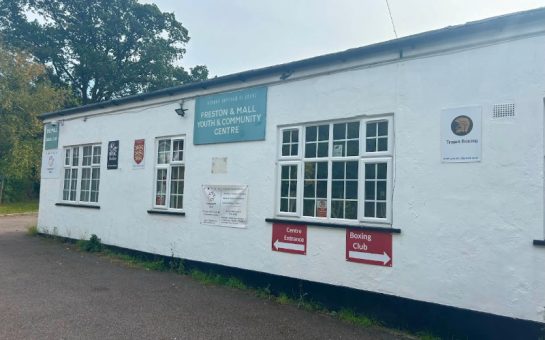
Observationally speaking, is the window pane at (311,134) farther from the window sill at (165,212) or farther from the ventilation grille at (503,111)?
the window sill at (165,212)

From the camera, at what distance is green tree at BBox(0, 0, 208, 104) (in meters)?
27.0

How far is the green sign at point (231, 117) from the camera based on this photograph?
802 cm

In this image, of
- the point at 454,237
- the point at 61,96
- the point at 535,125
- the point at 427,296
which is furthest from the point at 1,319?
the point at 61,96

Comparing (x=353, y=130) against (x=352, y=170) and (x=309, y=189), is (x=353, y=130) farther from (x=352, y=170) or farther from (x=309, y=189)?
(x=309, y=189)

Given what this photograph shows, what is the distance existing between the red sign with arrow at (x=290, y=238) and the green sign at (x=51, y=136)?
9.40 m

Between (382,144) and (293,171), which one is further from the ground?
(382,144)

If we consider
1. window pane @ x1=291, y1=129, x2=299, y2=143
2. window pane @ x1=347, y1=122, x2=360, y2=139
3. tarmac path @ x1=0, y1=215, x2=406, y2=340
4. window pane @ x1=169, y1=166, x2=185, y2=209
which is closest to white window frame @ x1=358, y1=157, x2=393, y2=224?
window pane @ x1=347, y1=122, x2=360, y2=139

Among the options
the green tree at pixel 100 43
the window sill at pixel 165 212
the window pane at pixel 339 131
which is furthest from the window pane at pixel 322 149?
the green tree at pixel 100 43

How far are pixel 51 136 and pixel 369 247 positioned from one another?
11696 mm

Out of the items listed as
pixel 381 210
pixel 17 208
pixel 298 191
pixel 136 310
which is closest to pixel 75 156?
pixel 136 310

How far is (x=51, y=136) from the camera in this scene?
13.5m

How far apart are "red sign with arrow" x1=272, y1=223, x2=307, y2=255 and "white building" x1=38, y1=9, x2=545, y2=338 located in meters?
0.03

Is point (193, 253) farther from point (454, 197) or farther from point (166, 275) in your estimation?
point (454, 197)

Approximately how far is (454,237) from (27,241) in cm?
1262
